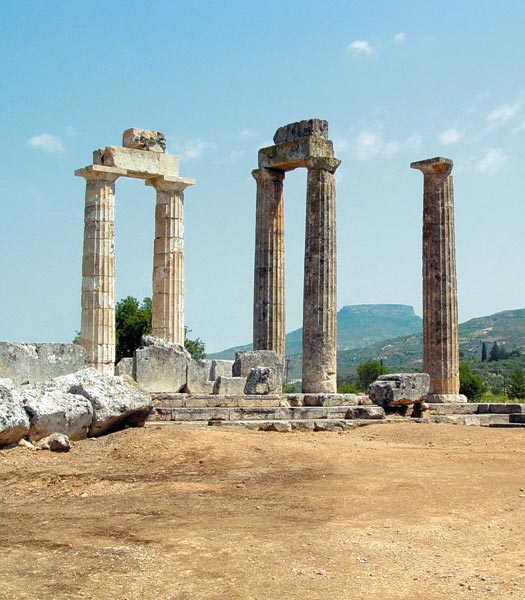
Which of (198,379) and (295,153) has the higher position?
(295,153)

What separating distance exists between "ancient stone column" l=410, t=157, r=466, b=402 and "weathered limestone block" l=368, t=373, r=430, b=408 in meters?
5.12

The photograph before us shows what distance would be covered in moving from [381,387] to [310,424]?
4.55 meters

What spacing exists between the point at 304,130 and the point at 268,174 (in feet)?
5.83

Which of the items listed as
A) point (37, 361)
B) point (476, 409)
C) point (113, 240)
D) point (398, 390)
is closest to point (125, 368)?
point (37, 361)

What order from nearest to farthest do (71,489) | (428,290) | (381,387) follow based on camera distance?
1. (71,489)
2. (381,387)
3. (428,290)

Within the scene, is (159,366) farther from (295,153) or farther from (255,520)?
(255,520)

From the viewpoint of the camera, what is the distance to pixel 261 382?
22.3 metres

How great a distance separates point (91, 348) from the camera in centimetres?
2683

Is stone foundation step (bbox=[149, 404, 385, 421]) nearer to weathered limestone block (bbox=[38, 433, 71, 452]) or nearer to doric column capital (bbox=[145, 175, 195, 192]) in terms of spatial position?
weathered limestone block (bbox=[38, 433, 71, 452])

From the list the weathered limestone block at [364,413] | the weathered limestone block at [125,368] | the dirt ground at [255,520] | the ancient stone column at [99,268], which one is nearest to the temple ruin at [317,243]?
the ancient stone column at [99,268]

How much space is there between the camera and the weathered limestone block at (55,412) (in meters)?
14.0

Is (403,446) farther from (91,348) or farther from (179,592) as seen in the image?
(91,348)

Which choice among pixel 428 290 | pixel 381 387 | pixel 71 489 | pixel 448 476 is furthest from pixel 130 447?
pixel 428 290

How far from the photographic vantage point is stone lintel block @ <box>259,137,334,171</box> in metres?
26.3
